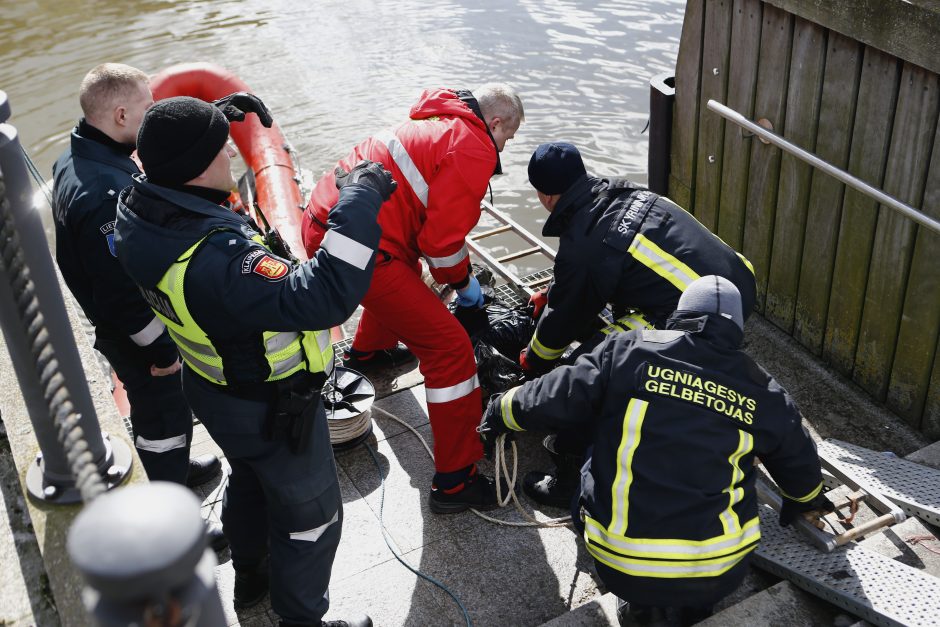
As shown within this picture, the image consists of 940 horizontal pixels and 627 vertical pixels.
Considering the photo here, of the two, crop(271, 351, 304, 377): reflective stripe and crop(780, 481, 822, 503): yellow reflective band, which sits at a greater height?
crop(271, 351, 304, 377): reflective stripe

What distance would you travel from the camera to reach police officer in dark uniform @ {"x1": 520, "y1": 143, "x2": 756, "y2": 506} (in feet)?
11.5

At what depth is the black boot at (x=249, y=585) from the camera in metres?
3.30

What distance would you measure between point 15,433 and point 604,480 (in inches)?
74.2

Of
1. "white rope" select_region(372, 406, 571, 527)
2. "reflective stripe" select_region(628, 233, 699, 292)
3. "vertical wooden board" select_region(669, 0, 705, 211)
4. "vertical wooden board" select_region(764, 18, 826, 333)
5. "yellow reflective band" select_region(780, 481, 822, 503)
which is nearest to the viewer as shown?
"yellow reflective band" select_region(780, 481, 822, 503)

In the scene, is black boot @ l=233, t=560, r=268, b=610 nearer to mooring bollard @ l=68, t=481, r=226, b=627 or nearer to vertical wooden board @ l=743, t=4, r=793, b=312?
mooring bollard @ l=68, t=481, r=226, b=627

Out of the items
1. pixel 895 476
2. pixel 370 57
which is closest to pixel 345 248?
pixel 895 476

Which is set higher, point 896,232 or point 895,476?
point 896,232

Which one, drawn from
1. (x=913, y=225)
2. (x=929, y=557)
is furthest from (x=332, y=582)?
(x=913, y=225)

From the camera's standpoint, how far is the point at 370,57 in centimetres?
1148

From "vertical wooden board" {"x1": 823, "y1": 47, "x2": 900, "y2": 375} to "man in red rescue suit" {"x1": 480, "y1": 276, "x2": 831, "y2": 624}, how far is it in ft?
5.34

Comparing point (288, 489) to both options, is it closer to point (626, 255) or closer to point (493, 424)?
point (493, 424)

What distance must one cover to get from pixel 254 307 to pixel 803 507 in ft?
6.71

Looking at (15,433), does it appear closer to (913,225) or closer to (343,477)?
(343,477)

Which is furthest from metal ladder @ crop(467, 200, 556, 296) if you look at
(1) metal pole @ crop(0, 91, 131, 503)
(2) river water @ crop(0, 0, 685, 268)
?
(1) metal pole @ crop(0, 91, 131, 503)
